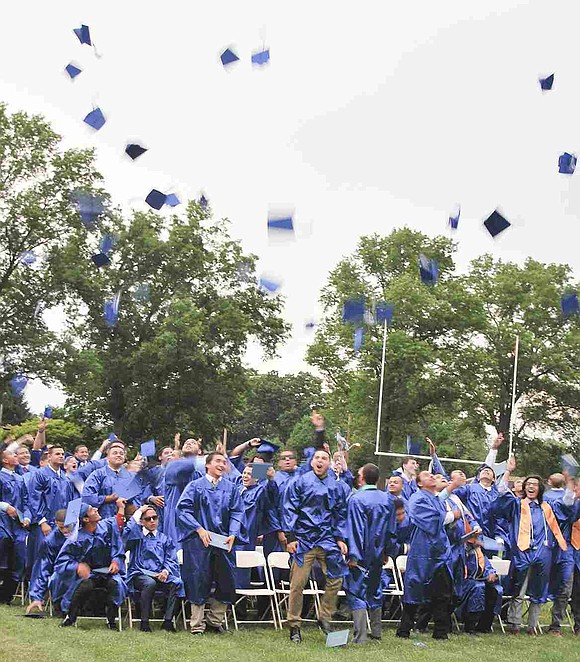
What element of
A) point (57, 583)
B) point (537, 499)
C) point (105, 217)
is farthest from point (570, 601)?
point (105, 217)

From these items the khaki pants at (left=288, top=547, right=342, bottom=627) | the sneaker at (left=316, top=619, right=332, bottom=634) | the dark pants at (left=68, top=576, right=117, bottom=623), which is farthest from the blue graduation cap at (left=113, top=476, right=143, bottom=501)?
the sneaker at (left=316, top=619, right=332, bottom=634)

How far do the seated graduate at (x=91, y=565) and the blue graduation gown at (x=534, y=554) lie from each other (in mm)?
4571

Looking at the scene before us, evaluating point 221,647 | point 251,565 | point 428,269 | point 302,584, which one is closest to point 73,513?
point 251,565

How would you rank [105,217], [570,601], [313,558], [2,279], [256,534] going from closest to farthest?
[313,558], [256,534], [570,601], [2,279], [105,217]

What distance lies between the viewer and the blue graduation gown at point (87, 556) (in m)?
9.44

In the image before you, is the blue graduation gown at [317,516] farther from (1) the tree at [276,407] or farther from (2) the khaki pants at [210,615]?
(1) the tree at [276,407]

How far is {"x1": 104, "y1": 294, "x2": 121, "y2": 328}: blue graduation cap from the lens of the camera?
112 feet

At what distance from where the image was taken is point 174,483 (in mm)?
11961

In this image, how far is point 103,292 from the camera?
33844 mm

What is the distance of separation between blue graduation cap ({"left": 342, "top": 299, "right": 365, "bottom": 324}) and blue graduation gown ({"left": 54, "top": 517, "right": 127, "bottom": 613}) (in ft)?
97.8

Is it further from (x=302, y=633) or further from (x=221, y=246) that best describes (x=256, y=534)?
(x=221, y=246)

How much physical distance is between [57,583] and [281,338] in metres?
28.0

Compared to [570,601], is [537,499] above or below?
above

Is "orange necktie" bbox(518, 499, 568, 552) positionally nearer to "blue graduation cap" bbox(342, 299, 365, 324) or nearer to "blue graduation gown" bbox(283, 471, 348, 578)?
"blue graduation gown" bbox(283, 471, 348, 578)
